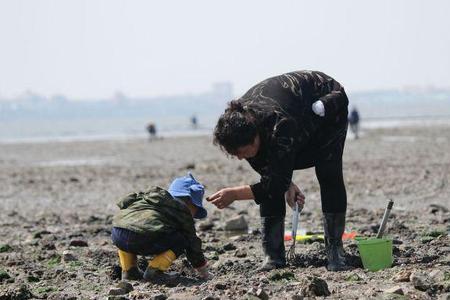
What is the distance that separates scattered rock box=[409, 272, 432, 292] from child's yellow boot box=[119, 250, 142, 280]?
6.34ft

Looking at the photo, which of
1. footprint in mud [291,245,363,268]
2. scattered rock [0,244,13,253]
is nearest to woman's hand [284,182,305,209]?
footprint in mud [291,245,363,268]

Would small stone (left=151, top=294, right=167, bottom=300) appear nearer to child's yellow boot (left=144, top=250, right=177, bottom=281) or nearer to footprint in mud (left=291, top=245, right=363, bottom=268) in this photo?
child's yellow boot (left=144, top=250, right=177, bottom=281)

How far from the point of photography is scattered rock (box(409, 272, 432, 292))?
16.1 ft

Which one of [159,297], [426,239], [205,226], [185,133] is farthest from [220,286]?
[185,133]

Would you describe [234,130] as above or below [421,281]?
above

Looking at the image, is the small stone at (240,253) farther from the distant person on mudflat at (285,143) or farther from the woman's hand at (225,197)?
the woman's hand at (225,197)

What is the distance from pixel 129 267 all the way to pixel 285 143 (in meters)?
1.44


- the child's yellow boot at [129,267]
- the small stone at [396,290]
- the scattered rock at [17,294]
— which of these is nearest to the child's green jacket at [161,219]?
the child's yellow boot at [129,267]

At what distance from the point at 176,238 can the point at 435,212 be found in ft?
15.2

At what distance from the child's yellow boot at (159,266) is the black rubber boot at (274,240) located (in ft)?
2.42

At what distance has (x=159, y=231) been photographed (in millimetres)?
5754

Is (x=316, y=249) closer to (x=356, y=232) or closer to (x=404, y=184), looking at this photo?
(x=356, y=232)

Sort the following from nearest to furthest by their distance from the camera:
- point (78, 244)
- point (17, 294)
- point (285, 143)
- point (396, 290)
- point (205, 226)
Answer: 1. point (396, 290)
2. point (17, 294)
3. point (285, 143)
4. point (78, 244)
5. point (205, 226)

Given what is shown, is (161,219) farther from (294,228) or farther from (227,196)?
(294,228)
